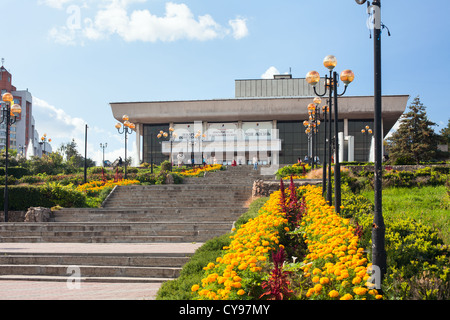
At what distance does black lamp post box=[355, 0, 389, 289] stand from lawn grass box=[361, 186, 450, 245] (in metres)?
2.20

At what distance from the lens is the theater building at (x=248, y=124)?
5169cm

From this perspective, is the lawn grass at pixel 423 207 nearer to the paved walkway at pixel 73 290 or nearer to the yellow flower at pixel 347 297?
the yellow flower at pixel 347 297

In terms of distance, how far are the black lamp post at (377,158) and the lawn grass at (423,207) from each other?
220 cm

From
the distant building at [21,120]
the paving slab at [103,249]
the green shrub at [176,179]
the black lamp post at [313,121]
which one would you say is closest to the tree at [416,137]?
the black lamp post at [313,121]

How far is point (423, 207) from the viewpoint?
11.9 metres

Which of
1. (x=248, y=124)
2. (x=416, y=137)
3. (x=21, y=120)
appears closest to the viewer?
(x=416, y=137)

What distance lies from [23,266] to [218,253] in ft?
15.1

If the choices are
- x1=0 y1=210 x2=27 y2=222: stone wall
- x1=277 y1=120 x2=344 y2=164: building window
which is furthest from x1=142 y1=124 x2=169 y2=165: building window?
x1=0 y1=210 x2=27 y2=222: stone wall

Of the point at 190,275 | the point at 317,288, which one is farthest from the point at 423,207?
the point at 317,288

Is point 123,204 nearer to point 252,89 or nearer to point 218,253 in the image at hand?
point 218,253

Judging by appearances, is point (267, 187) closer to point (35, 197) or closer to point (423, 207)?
point (423, 207)

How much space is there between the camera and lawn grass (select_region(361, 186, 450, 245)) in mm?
9178

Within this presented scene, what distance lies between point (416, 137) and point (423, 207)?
36.2 meters
